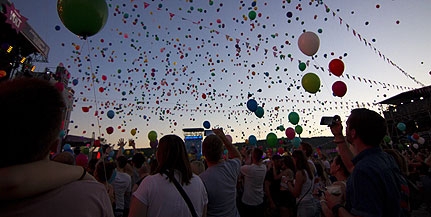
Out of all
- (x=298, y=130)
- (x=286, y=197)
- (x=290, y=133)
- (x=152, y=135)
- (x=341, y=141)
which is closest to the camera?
(x=341, y=141)

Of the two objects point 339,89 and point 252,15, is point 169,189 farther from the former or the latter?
point 252,15

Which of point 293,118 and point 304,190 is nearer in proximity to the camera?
point 304,190

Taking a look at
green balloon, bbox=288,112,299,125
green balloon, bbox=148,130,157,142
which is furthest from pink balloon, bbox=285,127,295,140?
green balloon, bbox=148,130,157,142

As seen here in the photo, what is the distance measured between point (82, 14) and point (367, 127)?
3020mm

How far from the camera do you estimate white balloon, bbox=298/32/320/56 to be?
15.2 feet

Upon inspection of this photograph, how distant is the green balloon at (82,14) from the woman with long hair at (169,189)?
189 centimetres

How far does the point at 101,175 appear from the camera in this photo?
9.32 feet

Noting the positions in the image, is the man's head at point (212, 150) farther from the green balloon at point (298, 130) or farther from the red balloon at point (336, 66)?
the green balloon at point (298, 130)

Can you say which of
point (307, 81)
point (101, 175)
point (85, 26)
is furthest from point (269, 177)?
point (85, 26)

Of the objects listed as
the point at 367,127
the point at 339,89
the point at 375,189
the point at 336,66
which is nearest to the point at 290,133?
the point at 339,89

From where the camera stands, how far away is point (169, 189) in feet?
5.04

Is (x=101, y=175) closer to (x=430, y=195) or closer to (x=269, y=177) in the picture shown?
(x=269, y=177)

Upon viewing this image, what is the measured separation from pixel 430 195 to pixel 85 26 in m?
6.97

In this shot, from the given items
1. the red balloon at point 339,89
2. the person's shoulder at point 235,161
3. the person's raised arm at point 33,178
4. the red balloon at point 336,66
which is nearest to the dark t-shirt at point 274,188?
the red balloon at point 339,89
